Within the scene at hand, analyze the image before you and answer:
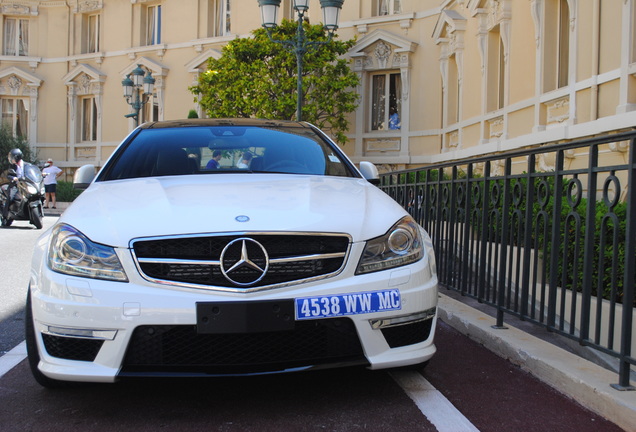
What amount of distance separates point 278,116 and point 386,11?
5396mm

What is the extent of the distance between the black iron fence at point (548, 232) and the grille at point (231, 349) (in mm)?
1422

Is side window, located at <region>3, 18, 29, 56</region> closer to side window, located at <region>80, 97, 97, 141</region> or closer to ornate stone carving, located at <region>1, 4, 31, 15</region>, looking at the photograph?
ornate stone carving, located at <region>1, 4, 31, 15</region>

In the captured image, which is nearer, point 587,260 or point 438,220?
point 587,260

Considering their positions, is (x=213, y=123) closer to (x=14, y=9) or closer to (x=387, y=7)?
(x=387, y=7)

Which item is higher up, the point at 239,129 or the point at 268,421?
the point at 239,129

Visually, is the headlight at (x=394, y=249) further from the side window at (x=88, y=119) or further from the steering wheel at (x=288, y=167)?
the side window at (x=88, y=119)

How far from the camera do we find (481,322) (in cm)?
498

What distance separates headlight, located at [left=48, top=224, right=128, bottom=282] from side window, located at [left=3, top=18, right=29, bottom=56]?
32308mm

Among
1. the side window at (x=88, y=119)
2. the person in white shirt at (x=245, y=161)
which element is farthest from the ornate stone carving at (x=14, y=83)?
the person in white shirt at (x=245, y=161)

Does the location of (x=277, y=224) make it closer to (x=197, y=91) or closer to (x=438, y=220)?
(x=438, y=220)

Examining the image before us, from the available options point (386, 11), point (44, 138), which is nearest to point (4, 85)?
point (44, 138)

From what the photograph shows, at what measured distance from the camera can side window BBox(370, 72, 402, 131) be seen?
23.2m

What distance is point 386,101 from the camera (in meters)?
23.4

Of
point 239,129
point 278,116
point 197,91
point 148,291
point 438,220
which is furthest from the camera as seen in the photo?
point 197,91
